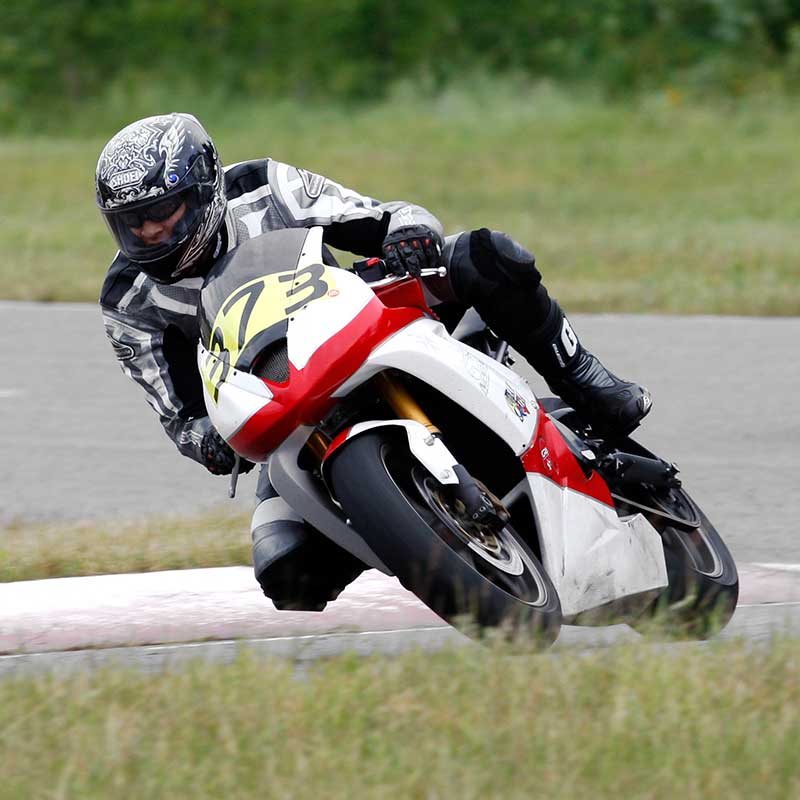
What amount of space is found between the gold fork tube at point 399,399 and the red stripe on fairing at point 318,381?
116 millimetres

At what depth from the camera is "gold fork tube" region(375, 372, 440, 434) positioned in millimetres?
3908

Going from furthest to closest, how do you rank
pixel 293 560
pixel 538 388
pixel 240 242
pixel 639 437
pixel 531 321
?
pixel 538 388, pixel 639 437, pixel 240 242, pixel 531 321, pixel 293 560

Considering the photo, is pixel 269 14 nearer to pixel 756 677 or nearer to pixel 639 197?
pixel 639 197

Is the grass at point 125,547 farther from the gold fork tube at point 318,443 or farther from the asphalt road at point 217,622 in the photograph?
the gold fork tube at point 318,443

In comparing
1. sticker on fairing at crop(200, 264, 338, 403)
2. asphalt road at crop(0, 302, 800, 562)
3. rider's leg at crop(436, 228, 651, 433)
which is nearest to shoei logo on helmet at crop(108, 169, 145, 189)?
sticker on fairing at crop(200, 264, 338, 403)

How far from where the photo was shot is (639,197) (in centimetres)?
1706

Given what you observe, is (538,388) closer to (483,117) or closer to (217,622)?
(217,622)

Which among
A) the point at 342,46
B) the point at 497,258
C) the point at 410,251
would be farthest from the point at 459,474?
the point at 342,46

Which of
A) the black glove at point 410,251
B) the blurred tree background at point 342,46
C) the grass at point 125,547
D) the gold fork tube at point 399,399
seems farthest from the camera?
the blurred tree background at point 342,46

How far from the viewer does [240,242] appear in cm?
451

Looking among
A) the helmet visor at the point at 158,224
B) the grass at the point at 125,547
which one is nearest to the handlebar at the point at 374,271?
the helmet visor at the point at 158,224

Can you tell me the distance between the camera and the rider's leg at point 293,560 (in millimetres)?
4289

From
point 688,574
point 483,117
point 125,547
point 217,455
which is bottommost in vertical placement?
point 483,117

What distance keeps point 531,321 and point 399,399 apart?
0.58 m
